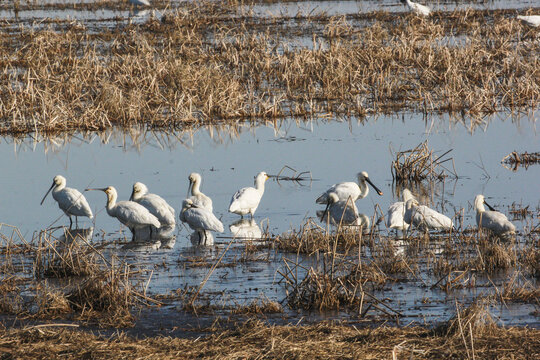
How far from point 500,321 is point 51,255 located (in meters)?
4.55

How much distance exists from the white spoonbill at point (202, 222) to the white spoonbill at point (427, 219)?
228 centimetres

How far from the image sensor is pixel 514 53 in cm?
2198

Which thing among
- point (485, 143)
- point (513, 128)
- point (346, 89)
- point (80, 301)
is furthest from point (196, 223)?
point (346, 89)

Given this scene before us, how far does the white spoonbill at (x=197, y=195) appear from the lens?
12109 millimetres

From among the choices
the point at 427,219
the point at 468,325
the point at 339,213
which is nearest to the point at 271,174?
the point at 339,213

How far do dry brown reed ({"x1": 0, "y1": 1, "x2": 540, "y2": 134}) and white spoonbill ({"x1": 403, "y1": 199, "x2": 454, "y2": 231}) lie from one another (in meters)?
7.52

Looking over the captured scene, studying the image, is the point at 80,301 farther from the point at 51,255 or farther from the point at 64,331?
the point at 51,255

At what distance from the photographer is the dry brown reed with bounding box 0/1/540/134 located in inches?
702

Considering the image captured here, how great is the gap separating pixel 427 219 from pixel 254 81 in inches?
428

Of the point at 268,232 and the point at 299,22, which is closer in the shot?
the point at 268,232

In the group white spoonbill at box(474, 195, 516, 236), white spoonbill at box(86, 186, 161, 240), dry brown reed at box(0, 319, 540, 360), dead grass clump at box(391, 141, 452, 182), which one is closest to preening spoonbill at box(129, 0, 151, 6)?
dead grass clump at box(391, 141, 452, 182)

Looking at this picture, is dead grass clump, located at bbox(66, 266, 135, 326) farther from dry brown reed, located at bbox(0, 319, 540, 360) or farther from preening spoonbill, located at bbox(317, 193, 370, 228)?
preening spoonbill, located at bbox(317, 193, 370, 228)

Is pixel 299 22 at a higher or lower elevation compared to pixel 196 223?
higher

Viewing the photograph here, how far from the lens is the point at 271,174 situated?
14.4 m
